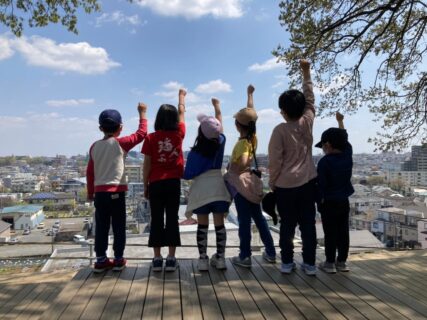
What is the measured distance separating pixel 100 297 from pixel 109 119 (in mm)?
1491

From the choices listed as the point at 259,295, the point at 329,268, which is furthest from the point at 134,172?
the point at 329,268

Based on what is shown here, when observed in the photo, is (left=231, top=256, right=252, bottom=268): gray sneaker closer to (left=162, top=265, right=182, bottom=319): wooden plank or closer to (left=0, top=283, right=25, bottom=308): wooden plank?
(left=162, top=265, right=182, bottom=319): wooden plank

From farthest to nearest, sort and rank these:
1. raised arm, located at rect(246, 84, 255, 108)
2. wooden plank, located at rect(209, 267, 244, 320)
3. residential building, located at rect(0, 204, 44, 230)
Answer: residential building, located at rect(0, 204, 44, 230) < raised arm, located at rect(246, 84, 255, 108) < wooden plank, located at rect(209, 267, 244, 320)

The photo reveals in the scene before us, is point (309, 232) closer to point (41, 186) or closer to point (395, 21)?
point (395, 21)

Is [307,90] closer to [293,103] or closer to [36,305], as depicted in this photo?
[293,103]

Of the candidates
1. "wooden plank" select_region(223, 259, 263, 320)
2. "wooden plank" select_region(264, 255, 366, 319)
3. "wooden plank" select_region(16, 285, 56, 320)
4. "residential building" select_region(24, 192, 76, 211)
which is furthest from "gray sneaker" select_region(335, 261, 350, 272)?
"residential building" select_region(24, 192, 76, 211)

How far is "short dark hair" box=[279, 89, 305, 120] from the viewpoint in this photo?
286cm

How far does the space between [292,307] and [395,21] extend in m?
7.28

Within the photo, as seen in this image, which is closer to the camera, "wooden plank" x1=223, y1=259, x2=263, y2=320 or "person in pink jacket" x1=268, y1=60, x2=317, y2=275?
"wooden plank" x1=223, y1=259, x2=263, y2=320

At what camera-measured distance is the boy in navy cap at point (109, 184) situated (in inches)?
119

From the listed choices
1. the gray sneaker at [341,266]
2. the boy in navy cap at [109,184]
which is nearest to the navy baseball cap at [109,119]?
the boy in navy cap at [109,184]

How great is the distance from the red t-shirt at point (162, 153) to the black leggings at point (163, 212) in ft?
0.20

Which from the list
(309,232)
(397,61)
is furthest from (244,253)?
(397,61)

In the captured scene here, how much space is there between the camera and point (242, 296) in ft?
7.88
